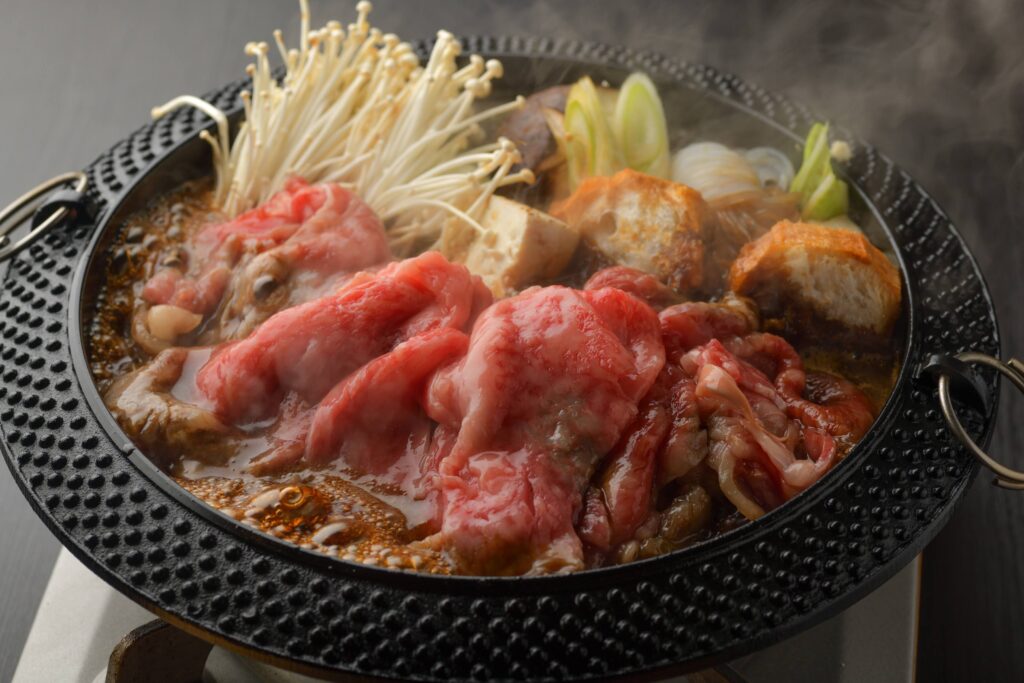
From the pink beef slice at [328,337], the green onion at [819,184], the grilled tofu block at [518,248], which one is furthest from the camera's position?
the green onion at [819,184]

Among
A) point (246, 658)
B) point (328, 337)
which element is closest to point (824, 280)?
point (328, 337)

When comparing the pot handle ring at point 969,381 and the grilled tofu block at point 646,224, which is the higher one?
the grilled tofu block at point 646,224

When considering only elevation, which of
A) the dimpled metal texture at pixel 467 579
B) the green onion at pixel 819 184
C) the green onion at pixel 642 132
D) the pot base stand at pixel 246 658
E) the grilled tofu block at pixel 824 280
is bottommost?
the pot base stand at pixel 246 658

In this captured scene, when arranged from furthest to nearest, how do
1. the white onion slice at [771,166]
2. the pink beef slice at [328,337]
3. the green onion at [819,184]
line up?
the white onion slice at [771,166] → the green onion at [819,184] → the pink beef slice at [328,337]

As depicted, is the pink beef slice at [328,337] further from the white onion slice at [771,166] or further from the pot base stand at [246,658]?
the white onion slice at [771,166]

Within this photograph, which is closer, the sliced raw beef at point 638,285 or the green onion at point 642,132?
the sliced raw beef at point 638,285

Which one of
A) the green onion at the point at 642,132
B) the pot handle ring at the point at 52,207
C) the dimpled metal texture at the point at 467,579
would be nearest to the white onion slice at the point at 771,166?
the green onion at the point at 642,132

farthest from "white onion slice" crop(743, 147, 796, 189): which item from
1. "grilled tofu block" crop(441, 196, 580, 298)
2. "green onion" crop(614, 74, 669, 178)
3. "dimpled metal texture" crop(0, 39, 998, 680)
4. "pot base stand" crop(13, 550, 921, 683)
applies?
"pot base stand" crop(13, 550, 921, 683)
